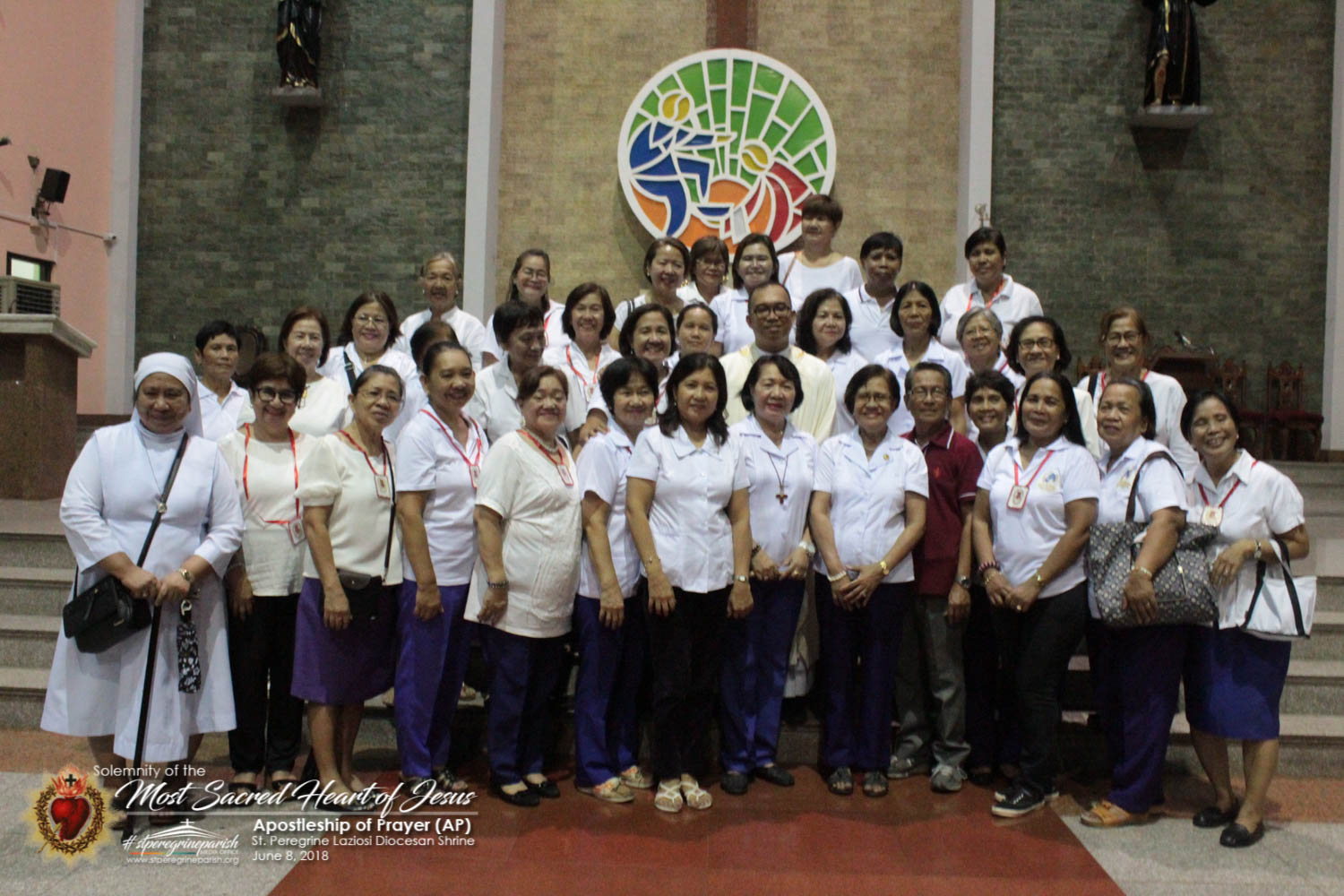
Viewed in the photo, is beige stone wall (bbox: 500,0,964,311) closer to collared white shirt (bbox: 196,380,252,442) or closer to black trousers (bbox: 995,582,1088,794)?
collared white shirt (bbox: 196,380,252,442)

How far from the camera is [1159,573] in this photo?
3.37m

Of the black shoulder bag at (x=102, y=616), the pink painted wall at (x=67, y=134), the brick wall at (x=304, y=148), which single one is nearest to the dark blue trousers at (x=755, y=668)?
the black shoulder bag at (x=102, y=616)

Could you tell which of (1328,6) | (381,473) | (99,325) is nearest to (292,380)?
(381,473)

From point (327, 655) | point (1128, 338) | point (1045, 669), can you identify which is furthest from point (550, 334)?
point (1045, 669)

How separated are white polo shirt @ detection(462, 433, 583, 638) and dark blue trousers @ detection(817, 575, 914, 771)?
3.26ft

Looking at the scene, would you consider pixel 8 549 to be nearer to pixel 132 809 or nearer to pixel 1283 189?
pixel 132 809

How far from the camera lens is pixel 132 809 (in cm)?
324

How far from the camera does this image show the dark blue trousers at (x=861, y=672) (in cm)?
372

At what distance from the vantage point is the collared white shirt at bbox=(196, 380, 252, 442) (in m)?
4.28

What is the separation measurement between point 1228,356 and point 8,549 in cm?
915

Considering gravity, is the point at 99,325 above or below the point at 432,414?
above

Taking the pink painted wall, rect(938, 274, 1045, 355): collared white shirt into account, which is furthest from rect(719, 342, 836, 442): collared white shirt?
the pink painted wall

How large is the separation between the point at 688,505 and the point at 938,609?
102cm
